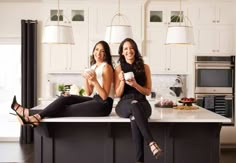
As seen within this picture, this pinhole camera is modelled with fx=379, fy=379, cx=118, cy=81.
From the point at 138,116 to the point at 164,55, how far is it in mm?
3804

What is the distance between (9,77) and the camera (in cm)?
755

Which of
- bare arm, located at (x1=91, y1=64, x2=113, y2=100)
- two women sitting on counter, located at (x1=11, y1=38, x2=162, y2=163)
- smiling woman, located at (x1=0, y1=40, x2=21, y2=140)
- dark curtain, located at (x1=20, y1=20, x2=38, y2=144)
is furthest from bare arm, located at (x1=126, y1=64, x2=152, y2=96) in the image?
smiling woman, located at (x1=0, y1=40, x2=21, y2=140)

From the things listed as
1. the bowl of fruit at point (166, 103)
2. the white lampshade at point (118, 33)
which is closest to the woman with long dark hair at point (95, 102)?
the white lampshade at point (118, 33)

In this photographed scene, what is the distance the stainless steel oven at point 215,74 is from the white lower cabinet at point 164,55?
31 centimetres

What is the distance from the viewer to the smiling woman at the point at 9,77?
24.6ft

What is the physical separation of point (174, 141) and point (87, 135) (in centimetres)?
86

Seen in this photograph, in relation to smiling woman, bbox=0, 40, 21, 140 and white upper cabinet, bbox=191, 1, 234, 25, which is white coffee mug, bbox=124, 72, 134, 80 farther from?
smiling woman, bbox=0, 40, 21, 140

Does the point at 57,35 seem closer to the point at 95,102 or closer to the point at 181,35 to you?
the point at 95,102

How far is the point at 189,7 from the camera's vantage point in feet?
23.0

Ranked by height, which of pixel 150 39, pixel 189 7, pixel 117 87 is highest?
pixel 189 7

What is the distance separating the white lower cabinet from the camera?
6918mm

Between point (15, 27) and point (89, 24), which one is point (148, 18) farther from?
point (15, 27)

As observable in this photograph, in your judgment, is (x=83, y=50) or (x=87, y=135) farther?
(x=83, y=50)

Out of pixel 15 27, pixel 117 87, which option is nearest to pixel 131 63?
pixel 117 87
